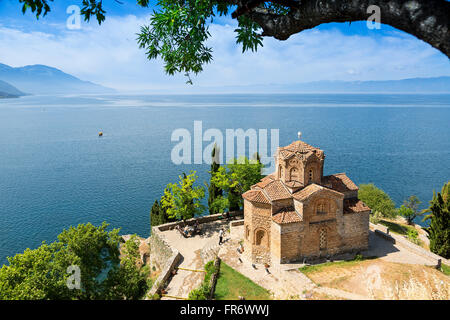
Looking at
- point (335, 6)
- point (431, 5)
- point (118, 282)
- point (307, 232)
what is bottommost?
point (118, 282)

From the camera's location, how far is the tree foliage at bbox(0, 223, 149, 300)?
707 inches

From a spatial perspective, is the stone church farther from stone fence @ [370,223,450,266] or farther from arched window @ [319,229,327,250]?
stone fence @ [370,223,450,266]

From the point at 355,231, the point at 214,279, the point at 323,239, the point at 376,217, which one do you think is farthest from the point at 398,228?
the point at 214,279

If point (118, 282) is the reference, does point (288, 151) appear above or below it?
above

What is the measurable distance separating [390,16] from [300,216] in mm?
20344

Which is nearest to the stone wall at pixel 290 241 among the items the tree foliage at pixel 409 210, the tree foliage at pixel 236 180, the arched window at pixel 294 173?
the arched window at pixel 294 173

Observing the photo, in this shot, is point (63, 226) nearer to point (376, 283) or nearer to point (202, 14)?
point (376, 283)

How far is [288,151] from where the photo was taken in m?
24.4

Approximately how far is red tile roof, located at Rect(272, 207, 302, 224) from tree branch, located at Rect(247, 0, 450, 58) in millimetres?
18641

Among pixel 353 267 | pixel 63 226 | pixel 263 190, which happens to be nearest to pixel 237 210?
pixel 263 190

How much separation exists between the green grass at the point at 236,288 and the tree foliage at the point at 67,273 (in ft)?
22.0

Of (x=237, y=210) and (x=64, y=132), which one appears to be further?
(x=64, y=132)

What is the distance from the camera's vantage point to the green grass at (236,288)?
67.2 feet

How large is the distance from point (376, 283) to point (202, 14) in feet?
70.2
